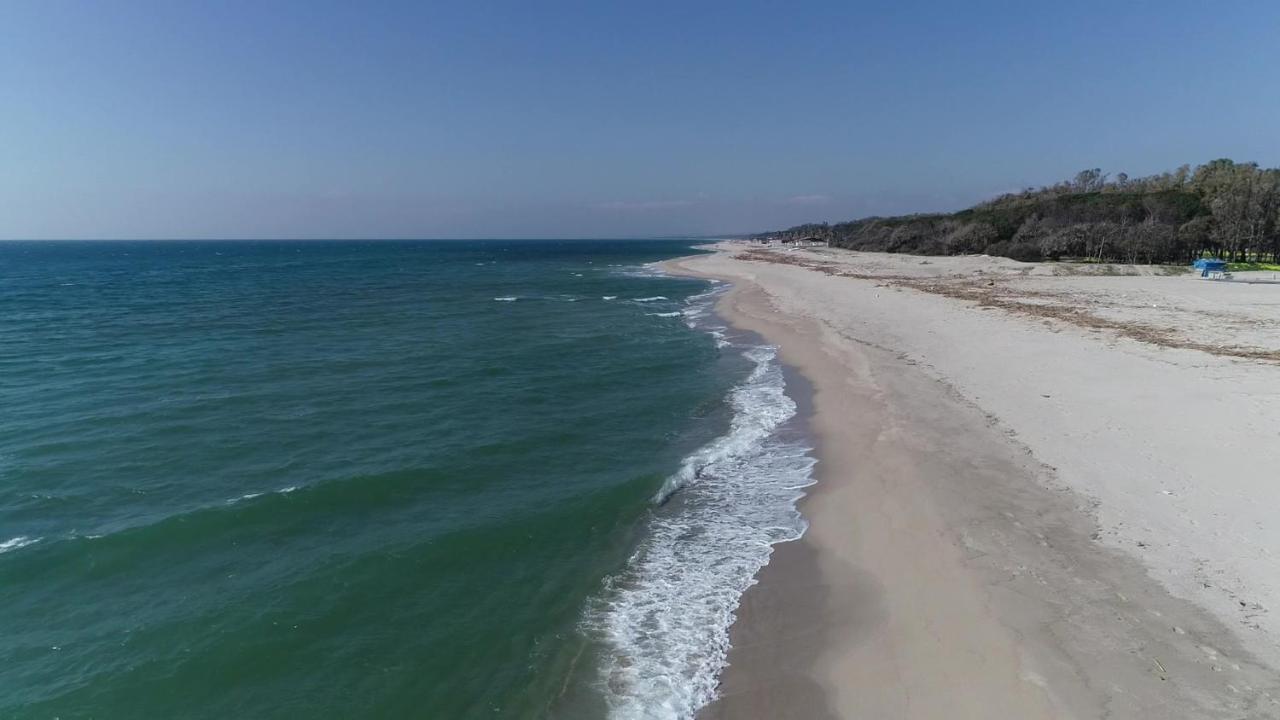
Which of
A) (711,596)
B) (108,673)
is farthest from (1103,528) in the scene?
(108,673)

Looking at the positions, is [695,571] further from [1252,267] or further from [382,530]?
[1252,267]

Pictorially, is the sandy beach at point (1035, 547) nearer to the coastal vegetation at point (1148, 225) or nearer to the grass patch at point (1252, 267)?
the grass patch at point (1252, 267)

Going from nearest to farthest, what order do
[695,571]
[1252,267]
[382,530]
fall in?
[695,571], [382,530], [1252,267]

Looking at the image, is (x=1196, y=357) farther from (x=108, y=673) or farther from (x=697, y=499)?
(x=108, y=673)

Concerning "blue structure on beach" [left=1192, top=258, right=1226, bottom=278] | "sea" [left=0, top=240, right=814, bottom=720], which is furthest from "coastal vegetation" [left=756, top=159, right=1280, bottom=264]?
"sea" [left=0, top=240, right=814, bottom=720]

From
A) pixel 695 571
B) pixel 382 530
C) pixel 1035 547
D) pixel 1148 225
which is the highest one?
pixel 1148 225

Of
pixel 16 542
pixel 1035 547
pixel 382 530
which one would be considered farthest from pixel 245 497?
pixel 1035 547

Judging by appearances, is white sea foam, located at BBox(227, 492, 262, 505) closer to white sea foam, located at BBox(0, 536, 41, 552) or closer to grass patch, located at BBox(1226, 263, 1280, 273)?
white sea foam, located at BBox(0, 536, 41, 552)

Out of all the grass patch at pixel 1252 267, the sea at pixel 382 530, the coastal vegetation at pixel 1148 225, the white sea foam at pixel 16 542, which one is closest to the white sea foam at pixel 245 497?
the sea at pixel 382 530
